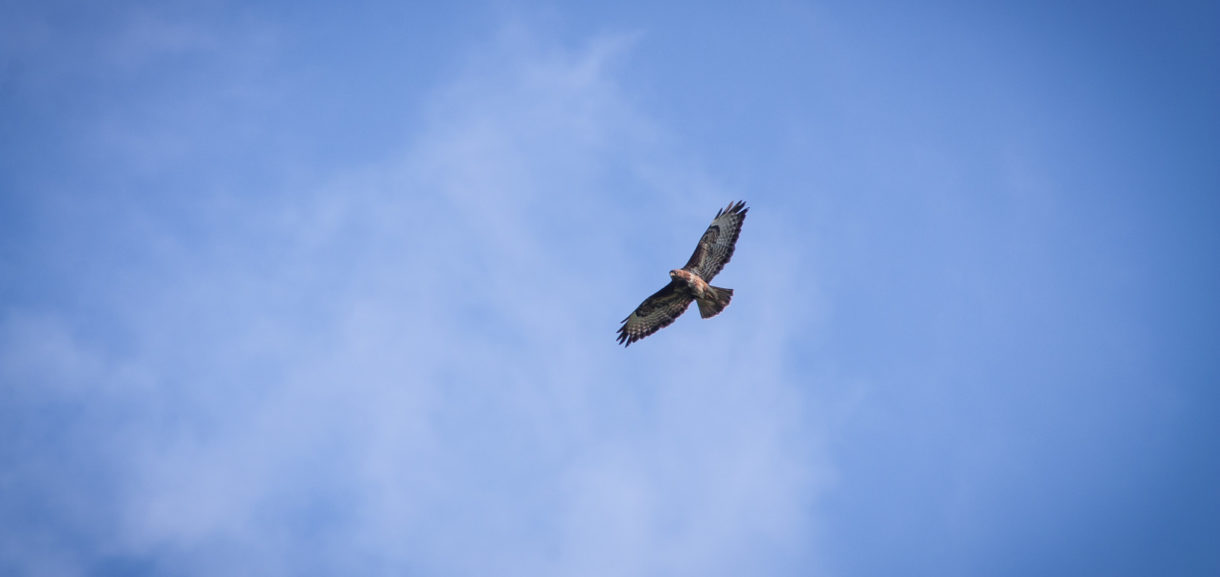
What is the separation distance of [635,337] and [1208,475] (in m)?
106

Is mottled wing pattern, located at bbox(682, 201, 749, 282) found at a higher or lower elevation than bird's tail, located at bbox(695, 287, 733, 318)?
higher

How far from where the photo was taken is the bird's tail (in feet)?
62.8

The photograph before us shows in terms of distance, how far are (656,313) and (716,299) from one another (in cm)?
193

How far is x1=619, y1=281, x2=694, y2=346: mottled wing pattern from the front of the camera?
777 inches

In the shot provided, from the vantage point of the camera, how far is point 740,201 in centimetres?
1902

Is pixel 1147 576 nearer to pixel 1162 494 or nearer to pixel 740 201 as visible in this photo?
pixel 1162 494

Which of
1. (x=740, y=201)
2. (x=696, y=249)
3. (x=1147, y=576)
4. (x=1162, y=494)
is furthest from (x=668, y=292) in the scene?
(x=1162, y=494)

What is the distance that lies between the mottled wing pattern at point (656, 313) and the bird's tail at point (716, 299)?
1.62 ft

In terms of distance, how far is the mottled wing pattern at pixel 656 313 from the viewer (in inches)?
777

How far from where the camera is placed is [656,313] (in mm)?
20562

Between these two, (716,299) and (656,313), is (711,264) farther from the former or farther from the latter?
(656,313)

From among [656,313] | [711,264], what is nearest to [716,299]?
[711,264]

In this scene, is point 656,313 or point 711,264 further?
point 656,313

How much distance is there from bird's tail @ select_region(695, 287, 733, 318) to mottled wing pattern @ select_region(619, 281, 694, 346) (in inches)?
19.4
